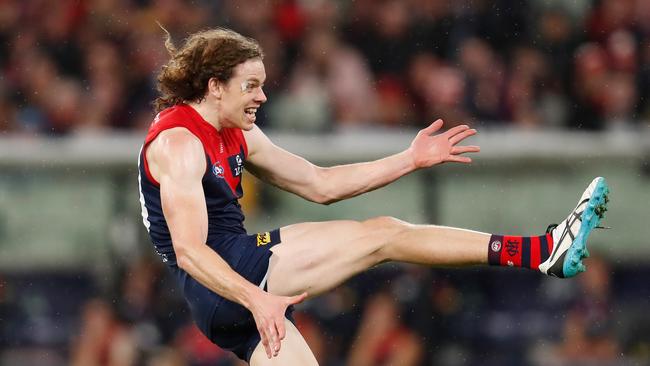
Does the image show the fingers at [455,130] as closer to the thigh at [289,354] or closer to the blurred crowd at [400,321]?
the thigh at [289,354]

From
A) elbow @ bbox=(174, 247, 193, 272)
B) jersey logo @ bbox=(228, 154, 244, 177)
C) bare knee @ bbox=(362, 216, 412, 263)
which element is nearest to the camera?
elbow @ bbox=(174, 247, 193, 272)

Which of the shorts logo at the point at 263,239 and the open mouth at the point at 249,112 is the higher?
the open mouth at the point at 249,112

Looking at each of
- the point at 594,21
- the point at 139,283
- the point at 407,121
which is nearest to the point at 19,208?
the point at 139,283

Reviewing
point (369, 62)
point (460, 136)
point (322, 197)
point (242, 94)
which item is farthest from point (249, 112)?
point (369, 62)

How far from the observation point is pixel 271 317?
505cm

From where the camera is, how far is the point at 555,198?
10.4 m

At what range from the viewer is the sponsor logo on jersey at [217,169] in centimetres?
579

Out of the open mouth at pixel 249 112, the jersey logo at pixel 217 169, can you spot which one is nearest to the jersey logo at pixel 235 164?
the jersey logo at pixel 217 169

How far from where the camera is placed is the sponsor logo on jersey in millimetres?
5789

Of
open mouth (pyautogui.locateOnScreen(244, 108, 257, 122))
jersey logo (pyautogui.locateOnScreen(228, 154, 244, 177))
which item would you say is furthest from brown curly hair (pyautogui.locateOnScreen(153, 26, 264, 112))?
jersey logo (pyautogui.locateOnScreen(228, 154, 244, 177))

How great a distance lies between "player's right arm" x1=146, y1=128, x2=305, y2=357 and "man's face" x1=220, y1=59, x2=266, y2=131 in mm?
285

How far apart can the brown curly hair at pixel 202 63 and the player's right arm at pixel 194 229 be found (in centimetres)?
34

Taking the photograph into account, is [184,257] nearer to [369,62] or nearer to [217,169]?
[217,169]

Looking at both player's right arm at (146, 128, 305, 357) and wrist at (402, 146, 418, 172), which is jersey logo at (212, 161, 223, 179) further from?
wrist at (402, 146, 418, 172)
